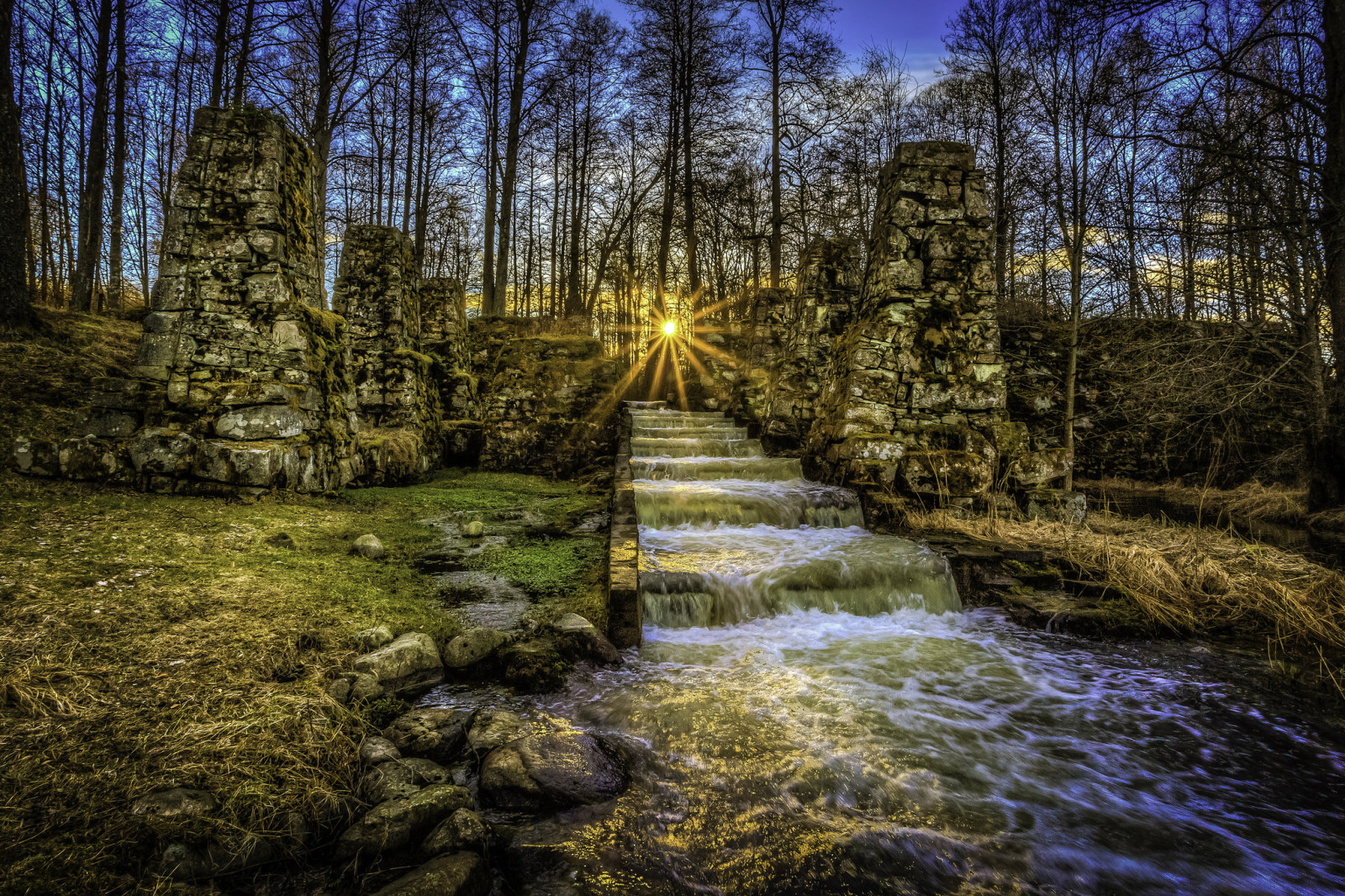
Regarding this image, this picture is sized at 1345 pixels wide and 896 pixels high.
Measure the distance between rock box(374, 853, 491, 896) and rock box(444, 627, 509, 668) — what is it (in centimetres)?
140

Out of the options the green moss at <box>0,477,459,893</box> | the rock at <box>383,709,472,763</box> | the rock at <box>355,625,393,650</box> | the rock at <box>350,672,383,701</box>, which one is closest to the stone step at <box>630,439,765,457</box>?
the green moss at <box>0,477,459,893</box>

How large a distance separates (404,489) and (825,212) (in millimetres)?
13519

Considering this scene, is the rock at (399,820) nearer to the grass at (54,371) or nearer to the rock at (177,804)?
the rock at (177,804)

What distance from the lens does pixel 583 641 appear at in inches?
130

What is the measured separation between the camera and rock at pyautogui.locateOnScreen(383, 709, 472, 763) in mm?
2205

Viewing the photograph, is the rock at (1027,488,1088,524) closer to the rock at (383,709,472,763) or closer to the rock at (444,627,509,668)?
the rock at (444,627,509,668)

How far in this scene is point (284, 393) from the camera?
219 inches

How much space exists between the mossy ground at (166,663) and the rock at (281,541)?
67mm

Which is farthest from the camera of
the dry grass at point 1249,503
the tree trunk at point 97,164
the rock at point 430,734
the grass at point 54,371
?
the tree trunk at point 97,164

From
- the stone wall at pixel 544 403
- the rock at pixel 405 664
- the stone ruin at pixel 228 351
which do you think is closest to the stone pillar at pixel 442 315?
the stone wall at pixel 544 403

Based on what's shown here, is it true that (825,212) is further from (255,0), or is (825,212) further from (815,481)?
(255,0)

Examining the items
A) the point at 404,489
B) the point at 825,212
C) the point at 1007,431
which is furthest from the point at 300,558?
the point at 825,212

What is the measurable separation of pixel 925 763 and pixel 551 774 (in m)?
1.72

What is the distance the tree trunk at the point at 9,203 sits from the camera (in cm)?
690
